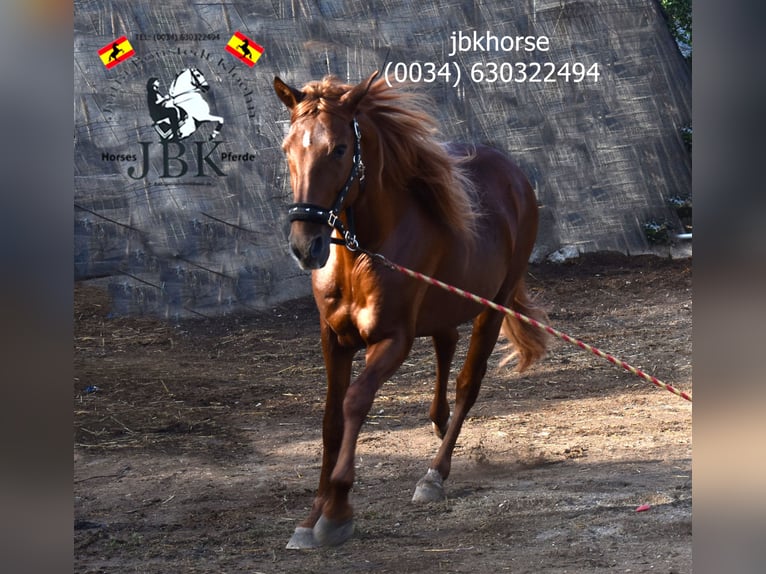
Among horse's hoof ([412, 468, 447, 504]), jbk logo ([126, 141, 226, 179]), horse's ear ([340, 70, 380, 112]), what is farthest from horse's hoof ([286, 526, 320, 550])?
jbk logo ([126, 141, 226, 179])

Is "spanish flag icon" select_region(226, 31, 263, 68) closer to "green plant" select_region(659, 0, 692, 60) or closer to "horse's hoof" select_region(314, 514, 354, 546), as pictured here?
"green plant" select_region(659, 0, 692, 60)

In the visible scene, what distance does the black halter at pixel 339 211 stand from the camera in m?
3.01

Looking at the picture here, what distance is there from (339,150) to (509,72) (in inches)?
254

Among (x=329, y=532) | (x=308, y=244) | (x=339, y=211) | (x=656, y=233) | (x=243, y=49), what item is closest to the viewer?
(x=308, y=244)

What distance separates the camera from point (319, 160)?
3094 mm

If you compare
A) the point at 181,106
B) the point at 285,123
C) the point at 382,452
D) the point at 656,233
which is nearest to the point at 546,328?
the point at 382,452

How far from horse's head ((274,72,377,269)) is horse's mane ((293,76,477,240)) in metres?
0.13

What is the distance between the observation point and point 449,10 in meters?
8.95

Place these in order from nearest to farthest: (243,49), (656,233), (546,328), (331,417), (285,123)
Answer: (546,328)
(331,417)
(285,123)
(243,49)
(656,233)

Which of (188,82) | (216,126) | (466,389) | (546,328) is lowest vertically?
(466,389)

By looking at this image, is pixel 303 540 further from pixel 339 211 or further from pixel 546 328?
pixel 546 328

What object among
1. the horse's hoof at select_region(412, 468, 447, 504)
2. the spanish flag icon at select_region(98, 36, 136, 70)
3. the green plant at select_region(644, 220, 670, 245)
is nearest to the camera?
the horse's hoof at select_region(412, 468, 447, 504)

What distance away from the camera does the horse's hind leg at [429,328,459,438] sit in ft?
14.6
